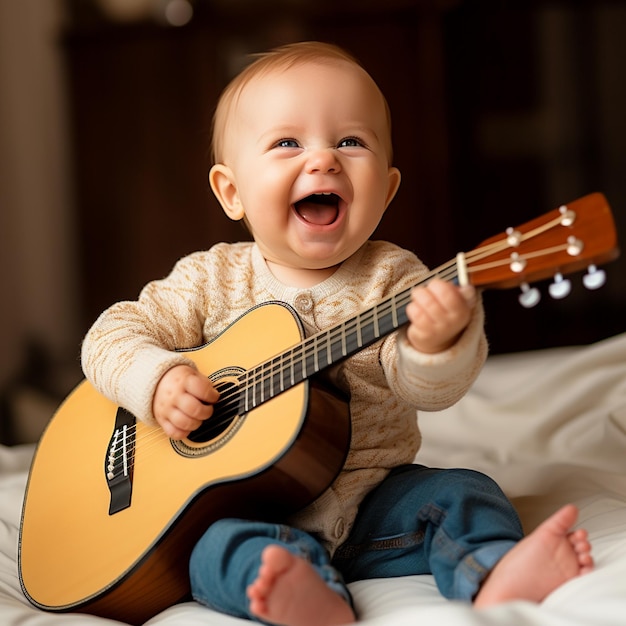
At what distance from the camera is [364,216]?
115cm

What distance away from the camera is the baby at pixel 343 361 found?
94cm

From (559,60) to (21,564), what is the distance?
103 inches

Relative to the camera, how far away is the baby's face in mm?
1138

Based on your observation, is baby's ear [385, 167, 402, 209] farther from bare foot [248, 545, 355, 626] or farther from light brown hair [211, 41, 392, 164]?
bare foot [248, 545, 355, 626]

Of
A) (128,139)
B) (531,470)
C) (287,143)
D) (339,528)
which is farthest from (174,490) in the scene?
(128,139)

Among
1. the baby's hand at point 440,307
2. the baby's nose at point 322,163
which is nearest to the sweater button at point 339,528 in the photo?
the baby's hand at point 440,307

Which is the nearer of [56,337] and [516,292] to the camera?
[56,337]

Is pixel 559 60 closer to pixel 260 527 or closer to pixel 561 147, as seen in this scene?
pixel 561 147

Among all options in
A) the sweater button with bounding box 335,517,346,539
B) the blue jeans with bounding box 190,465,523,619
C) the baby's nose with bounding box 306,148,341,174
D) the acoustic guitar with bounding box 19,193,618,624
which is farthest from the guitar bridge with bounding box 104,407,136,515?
the baby's nose with bounding box 306,148,341,174

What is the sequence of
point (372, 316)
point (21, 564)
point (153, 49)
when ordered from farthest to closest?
point (153, 49), point (21, 564), point (372, 316)

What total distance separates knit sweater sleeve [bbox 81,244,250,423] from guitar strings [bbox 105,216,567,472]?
0.22 ft

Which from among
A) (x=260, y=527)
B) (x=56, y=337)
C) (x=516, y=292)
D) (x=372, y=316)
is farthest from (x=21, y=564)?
(x=516, y=292)

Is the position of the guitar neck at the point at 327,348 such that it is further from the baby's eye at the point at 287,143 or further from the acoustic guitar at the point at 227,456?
the baby's eye at the point at 287,143

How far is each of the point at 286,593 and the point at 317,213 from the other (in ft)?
1.59
